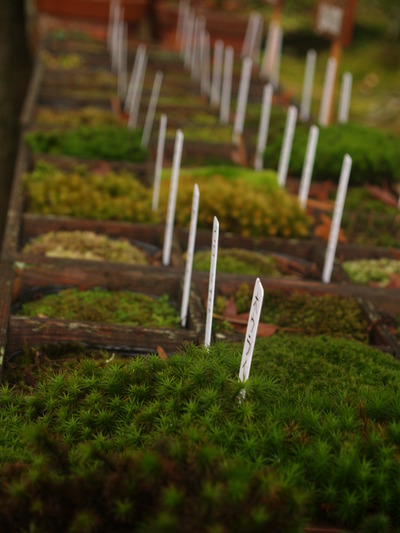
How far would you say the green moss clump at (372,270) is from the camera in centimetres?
505

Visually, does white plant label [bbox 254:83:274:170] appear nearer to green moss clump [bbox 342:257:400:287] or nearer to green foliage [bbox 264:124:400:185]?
green foliage [bbox 264:124:400:185]

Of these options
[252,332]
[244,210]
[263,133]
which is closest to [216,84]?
[263,133]

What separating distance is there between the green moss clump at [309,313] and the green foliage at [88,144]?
2.89 m

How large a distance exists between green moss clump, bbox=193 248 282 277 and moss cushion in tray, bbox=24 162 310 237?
350 millimetres

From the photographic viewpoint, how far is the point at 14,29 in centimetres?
1258

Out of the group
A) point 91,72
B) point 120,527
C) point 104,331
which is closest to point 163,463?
point 120,527

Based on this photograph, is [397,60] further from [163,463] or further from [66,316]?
[163,463]

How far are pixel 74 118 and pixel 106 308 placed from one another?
179 inches

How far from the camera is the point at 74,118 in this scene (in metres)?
8.28

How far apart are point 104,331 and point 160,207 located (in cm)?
213

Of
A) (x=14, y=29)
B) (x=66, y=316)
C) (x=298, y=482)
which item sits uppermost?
(x=14, y=29)

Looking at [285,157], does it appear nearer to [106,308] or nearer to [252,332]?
[106,308]

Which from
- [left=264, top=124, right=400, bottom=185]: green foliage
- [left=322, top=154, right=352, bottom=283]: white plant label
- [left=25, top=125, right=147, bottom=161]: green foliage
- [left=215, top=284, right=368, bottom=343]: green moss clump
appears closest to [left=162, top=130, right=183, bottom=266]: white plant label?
[left=215, top=284, right=368, bottom=343]: green moss clump

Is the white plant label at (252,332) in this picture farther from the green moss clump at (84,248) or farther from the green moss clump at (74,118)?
the green moss clump at (74,118)
